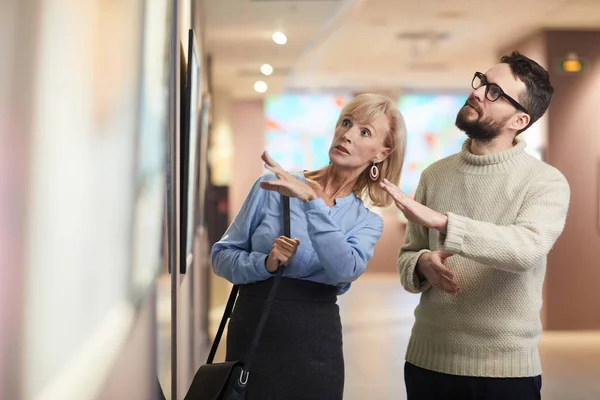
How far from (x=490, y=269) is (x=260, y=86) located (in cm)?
410

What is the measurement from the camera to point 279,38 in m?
6.04

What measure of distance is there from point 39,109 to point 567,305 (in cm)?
702

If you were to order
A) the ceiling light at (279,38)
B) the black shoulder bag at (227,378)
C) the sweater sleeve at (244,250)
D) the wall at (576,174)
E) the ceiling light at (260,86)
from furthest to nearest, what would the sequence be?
the wall at (576,174) < the ceiling light at (279,38) < the ceiling light at (260,86) < the sweater sleeve at (244,250) < the black shoulder bag at (227,378)

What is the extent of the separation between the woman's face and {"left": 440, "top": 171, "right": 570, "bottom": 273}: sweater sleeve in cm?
30

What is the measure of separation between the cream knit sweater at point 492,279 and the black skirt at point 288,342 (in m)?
0.30

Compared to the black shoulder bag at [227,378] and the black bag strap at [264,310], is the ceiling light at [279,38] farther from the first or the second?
the black shoulder bag at [227,378]

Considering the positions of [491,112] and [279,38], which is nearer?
[491,112]

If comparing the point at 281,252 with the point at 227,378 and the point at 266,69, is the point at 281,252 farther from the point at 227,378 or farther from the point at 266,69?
the point at 266,69

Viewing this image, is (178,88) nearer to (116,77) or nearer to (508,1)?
(116,77)

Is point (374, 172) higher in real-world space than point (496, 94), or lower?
lower

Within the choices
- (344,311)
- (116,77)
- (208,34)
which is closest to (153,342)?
(116,77)

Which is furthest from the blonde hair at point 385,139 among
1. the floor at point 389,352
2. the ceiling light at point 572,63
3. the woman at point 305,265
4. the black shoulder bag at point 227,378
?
the ceiling light at point 572,63

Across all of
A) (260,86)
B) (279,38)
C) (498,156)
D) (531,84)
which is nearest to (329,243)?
(498,156)

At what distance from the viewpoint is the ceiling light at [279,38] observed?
19.7 ft
